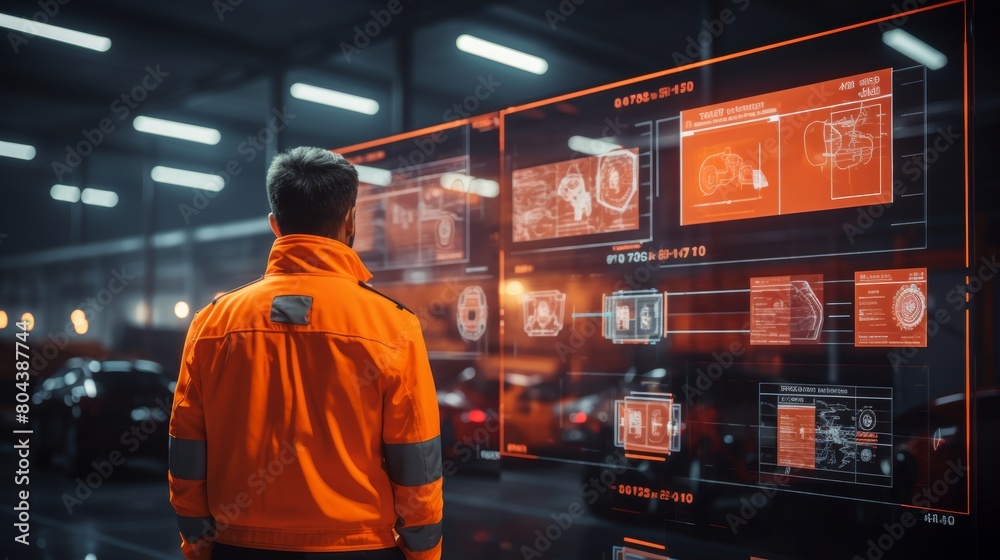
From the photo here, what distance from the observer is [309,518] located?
6.05ft

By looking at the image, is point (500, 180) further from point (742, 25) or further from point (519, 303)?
point (742, 25)

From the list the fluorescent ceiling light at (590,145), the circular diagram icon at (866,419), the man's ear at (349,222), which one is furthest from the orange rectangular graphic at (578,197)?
the man's ear at (349,222)

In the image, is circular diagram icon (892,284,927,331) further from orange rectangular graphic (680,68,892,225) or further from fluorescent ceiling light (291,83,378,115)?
fluorescent ceiling light (291,83,378,115)

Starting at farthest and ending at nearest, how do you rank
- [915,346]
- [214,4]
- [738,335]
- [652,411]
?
[214,4] < [652,411] < [738,335] < [915,346]

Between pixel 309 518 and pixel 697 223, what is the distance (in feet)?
5.44

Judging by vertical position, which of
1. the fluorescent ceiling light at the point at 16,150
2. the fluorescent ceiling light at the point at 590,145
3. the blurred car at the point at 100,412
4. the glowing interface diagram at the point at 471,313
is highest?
the fluorescent ceiling light at the point at 16,150

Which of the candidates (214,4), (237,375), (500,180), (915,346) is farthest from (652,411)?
(214,4)

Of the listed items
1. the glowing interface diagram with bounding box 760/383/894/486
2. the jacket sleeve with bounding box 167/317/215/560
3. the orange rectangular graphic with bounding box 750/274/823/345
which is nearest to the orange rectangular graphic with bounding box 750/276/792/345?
the orange rectangular graphic with bounding box 750/274/823/345

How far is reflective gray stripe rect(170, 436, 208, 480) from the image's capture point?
1986 millimetres

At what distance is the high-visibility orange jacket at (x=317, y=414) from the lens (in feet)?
6.10

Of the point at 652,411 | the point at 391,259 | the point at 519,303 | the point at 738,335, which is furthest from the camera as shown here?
the point at 391,259

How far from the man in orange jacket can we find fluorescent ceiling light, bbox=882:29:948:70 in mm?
1684

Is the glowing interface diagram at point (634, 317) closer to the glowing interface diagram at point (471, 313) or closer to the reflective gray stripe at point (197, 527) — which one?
the glowing interface diagram at point (471, 313)

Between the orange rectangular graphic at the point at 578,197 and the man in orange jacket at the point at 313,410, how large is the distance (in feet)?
4.48
